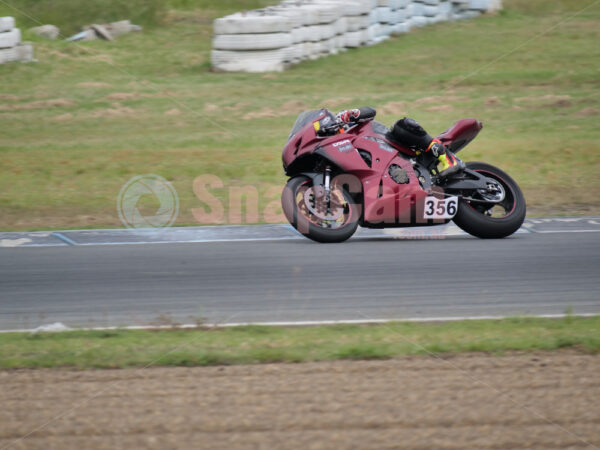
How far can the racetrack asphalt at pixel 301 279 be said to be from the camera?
21.0 feet

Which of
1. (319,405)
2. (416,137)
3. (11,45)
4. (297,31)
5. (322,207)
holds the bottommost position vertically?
(319,405)

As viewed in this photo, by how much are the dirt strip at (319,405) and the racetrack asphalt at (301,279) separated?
1.12 meters

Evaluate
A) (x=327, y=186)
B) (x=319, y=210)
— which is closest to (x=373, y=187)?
(x=327, y=186)

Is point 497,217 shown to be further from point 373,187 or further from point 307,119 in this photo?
point 307,119

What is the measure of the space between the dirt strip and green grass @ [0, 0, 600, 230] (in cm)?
496

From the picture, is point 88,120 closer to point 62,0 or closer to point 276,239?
point 276,239

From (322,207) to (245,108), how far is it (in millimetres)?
7716

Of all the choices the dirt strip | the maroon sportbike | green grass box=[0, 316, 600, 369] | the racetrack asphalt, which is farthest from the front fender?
the dirt strip

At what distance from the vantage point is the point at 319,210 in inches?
320

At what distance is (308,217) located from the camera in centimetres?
813

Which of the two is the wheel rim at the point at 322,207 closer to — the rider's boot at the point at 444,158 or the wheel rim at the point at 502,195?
the rider's boot at the point at 444,158

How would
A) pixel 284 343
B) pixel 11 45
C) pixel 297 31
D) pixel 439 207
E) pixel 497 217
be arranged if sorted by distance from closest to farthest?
pixel 284 343
pixel 439 207
pixel 497 217
pixel 11 45
pixel 297 31

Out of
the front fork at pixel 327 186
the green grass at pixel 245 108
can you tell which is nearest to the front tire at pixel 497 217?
the front fork at pixel 327 186

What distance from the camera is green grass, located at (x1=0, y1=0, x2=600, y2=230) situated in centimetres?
1135
